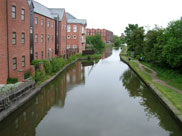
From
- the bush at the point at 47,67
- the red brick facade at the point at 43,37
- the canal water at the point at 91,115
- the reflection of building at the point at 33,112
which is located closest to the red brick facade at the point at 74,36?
the red brick facade at the point at 43,37

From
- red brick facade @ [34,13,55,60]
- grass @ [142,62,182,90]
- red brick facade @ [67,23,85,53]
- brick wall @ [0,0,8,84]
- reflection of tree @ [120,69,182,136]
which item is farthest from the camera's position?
red brick facade @ [67,23,85,53]

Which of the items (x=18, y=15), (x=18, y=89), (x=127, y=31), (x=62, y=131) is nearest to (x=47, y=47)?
(x=18, y=15)

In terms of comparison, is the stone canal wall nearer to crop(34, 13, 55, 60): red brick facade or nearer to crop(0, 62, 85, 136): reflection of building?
crop(0, 62, 85, 136): reflection of building

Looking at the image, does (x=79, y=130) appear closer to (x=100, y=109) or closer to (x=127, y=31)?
(x=100, y=109)

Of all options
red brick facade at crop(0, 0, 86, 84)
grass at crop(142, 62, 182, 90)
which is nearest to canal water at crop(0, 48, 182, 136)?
grass at crop(142, 62, 182, 90)

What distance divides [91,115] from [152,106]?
4.95 m

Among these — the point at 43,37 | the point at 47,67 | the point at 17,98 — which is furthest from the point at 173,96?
the point at 43,37

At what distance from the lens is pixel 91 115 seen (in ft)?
43.6

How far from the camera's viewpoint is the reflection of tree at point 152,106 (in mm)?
11542

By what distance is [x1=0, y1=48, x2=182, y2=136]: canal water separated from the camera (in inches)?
433

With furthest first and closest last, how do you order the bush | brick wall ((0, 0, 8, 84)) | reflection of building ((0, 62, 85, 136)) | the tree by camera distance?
the bush, the tree, brick wall ((0, 0, 8, 84)), reflection of building ((0, 62, 85, 136))

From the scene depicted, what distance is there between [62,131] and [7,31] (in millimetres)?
11070

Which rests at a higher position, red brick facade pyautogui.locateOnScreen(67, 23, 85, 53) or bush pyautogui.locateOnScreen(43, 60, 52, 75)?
red brick facade pyautogui.locateOnScreen(67, 23, 85, 53)

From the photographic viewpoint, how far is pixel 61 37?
1699 inches
